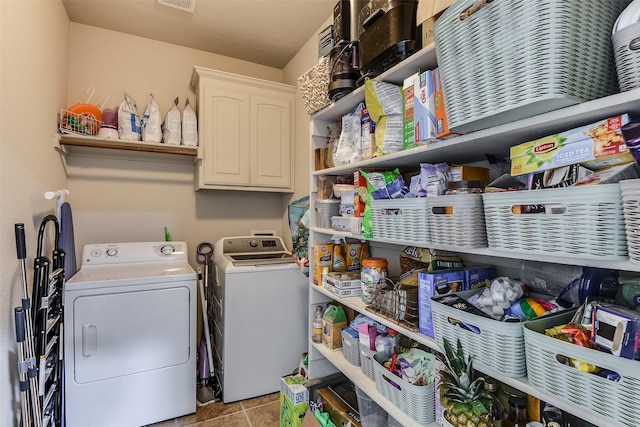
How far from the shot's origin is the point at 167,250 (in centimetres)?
245

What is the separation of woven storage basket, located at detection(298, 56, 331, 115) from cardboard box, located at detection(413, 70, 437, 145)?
24.1 inches

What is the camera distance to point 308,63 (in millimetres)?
2629

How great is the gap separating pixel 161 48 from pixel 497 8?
285 cm

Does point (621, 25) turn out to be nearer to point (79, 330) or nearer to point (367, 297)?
point (367, 297)

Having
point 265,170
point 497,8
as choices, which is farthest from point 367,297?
point 265,170

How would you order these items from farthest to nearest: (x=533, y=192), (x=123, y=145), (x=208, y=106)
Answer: (x=208, y=106) → (x=123, y=145) → (x=533, y=192)

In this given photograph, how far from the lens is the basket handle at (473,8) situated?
73 cm

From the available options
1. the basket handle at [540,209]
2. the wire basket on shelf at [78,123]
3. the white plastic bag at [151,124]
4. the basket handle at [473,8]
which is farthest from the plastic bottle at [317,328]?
the wire basket on shelf at [78,123]

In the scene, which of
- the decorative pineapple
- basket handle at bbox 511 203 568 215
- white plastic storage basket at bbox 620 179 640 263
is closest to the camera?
white plastic storage basket at bbox 620 179 640 263

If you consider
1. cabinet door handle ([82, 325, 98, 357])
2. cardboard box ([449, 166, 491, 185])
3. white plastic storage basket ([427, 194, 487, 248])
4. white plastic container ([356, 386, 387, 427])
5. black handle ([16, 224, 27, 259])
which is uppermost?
cardboard box ([449, 166, 491, 185])

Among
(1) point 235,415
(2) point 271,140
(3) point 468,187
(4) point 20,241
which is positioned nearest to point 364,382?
(3) point 468,187

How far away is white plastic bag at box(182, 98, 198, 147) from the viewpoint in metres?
2.51

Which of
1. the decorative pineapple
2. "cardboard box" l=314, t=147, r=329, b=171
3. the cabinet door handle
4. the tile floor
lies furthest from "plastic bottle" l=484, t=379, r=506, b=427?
the cabinet door handle

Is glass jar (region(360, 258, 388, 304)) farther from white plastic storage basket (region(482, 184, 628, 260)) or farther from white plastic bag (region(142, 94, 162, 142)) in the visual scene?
white plastic bag (region(142, 94, 162, 142))
